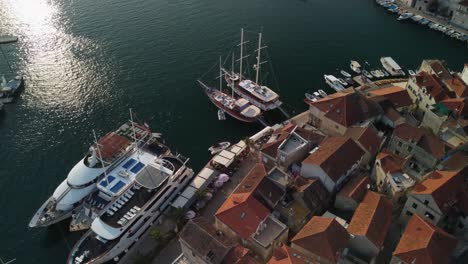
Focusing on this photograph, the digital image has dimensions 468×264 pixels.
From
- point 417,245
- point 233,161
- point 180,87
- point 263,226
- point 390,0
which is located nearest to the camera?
point 417,245

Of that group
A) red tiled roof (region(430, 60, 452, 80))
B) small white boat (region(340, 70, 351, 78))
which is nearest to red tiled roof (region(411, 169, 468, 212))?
red tiled roof (region(430, 60, 452, 80))

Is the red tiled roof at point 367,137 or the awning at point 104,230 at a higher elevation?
the red tiled roof at point 367,137

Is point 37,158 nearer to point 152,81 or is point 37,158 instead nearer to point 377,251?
point 152,81

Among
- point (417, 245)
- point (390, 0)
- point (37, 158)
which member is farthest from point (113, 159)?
point (390, 0)

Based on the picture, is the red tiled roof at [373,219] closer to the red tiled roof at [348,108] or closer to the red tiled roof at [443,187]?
the red tiled roof at [443,187]

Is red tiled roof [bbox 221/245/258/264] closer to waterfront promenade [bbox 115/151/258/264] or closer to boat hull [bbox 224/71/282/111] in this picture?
waterfront promenade [bbox 115/151/258/264]

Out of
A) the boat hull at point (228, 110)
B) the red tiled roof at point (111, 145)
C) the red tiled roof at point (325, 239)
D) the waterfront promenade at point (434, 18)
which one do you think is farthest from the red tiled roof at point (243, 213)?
the waterfront promenade at point (434, 18)
